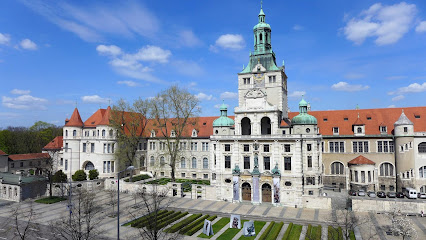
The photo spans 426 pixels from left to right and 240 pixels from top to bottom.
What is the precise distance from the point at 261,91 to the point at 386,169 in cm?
2841

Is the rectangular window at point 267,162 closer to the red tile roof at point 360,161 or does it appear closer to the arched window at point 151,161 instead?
the red tile roof at point 360,161

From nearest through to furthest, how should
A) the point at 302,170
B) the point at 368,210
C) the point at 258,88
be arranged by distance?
the point at 368,210 < the point at 302,170 < the point at 258,88

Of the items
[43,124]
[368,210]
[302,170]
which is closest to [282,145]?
[302,170]

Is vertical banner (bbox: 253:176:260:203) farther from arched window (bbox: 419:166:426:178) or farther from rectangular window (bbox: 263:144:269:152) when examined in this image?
arched window (bbox: 419:166:426:178)

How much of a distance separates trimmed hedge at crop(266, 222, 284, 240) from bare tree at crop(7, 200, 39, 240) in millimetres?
23854

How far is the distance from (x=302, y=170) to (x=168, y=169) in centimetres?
3519

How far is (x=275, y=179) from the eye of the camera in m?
45.8

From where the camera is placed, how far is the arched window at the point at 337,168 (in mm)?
55062

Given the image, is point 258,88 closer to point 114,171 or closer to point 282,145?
point 282,145

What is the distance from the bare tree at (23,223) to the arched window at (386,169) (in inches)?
2183

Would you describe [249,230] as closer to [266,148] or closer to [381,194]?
[266,148]

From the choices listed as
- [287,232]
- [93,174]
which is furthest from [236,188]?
[93,174]

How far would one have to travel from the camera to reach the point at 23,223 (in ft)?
121

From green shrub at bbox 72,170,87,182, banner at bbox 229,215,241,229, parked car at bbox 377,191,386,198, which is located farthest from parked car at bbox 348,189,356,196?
green shrub at bbox 72,170,87,182
